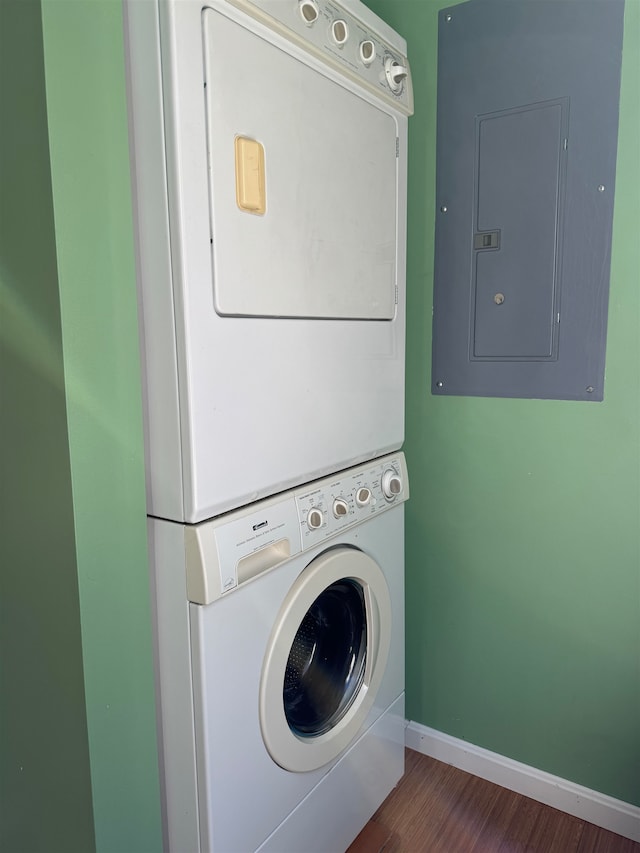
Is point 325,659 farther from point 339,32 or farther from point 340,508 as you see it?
point 339,32

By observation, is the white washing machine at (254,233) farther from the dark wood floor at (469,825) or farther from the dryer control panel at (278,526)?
the dark wood floor at (469,825)

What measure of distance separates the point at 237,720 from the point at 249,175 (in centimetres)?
93

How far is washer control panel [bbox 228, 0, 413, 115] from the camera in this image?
3.39 ft

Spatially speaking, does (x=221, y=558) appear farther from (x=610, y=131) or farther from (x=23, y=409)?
(x=610, y=131)

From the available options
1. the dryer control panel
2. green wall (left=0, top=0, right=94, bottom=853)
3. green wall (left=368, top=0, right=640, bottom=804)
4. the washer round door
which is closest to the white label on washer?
the dryer control panel

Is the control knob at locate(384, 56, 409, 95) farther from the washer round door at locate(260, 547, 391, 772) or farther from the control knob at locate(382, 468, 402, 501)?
the washer round door at locate(260, 547, 391, 772)

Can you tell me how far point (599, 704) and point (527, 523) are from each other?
485mm

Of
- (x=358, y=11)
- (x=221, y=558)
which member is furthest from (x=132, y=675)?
(x=358, y=11)

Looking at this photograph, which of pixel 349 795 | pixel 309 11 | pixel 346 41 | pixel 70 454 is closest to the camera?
pixel 70 454

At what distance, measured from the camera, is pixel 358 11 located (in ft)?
4.10

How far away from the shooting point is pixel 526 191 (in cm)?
147

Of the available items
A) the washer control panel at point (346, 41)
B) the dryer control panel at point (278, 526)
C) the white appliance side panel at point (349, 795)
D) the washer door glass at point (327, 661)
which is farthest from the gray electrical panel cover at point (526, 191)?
the white appliance side panel at point (349, 795)

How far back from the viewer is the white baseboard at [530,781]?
1.54 meters

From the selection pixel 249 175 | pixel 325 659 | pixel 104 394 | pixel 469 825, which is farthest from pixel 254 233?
pixel 469 825
